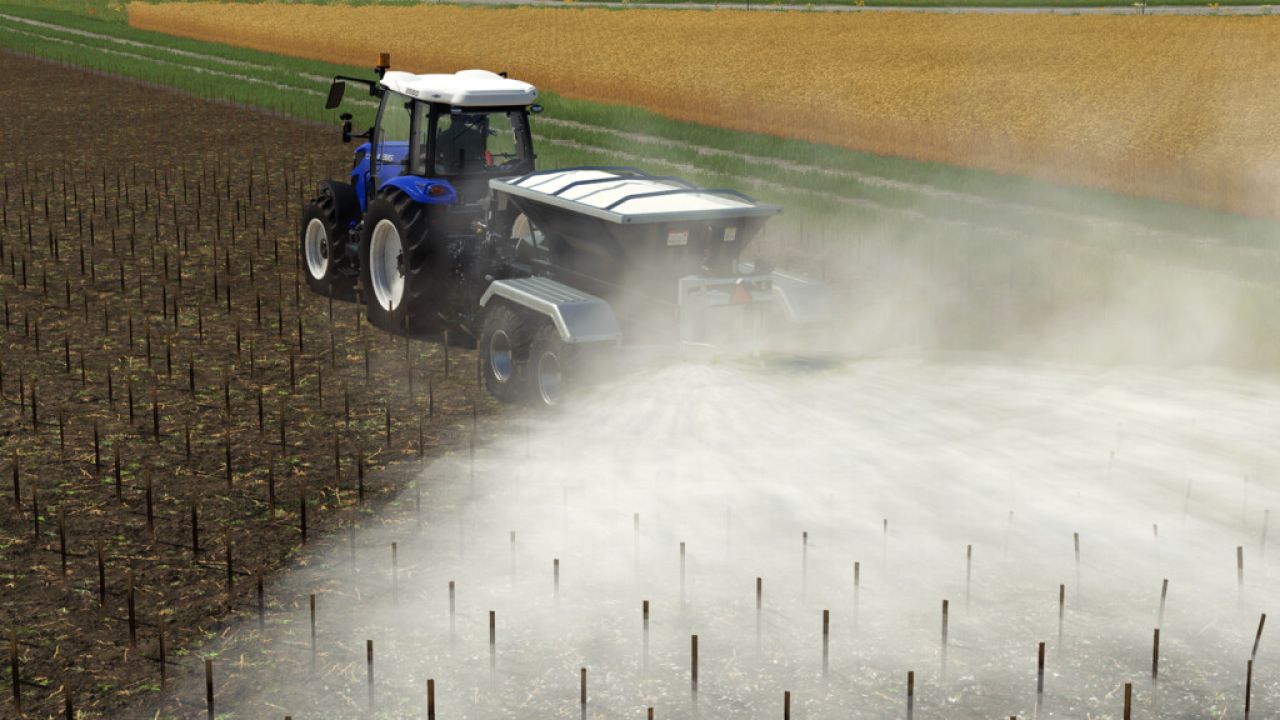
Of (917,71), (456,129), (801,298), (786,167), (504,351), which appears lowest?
(504,351)

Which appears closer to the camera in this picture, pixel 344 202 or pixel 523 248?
pixel 523 248

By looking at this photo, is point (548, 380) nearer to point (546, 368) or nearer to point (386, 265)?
point (546, 368)

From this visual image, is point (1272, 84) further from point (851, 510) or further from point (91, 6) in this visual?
point (91, 6)

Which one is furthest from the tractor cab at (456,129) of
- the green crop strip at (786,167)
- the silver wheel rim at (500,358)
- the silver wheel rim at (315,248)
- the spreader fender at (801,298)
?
the green crop strip at (786,167)

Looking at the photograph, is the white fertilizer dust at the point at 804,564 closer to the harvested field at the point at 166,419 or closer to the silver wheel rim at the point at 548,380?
the silver wheel rim at the point at 548,380

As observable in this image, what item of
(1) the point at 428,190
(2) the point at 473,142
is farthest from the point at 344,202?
(1) the point at 428,190

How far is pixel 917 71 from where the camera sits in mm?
38562

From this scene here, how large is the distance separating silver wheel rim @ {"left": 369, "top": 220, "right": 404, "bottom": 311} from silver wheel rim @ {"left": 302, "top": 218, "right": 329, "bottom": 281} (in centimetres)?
150

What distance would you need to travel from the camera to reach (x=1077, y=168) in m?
24.5

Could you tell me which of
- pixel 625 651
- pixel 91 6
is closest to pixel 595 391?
pixel 625 651

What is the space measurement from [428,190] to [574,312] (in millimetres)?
2778

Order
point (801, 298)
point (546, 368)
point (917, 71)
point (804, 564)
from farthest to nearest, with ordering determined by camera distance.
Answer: point (917, 71)
point (801, 298)
point (546, 368)
point (804, 564)

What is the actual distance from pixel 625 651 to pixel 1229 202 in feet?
56.3

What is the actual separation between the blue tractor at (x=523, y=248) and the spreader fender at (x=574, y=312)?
1 cm
